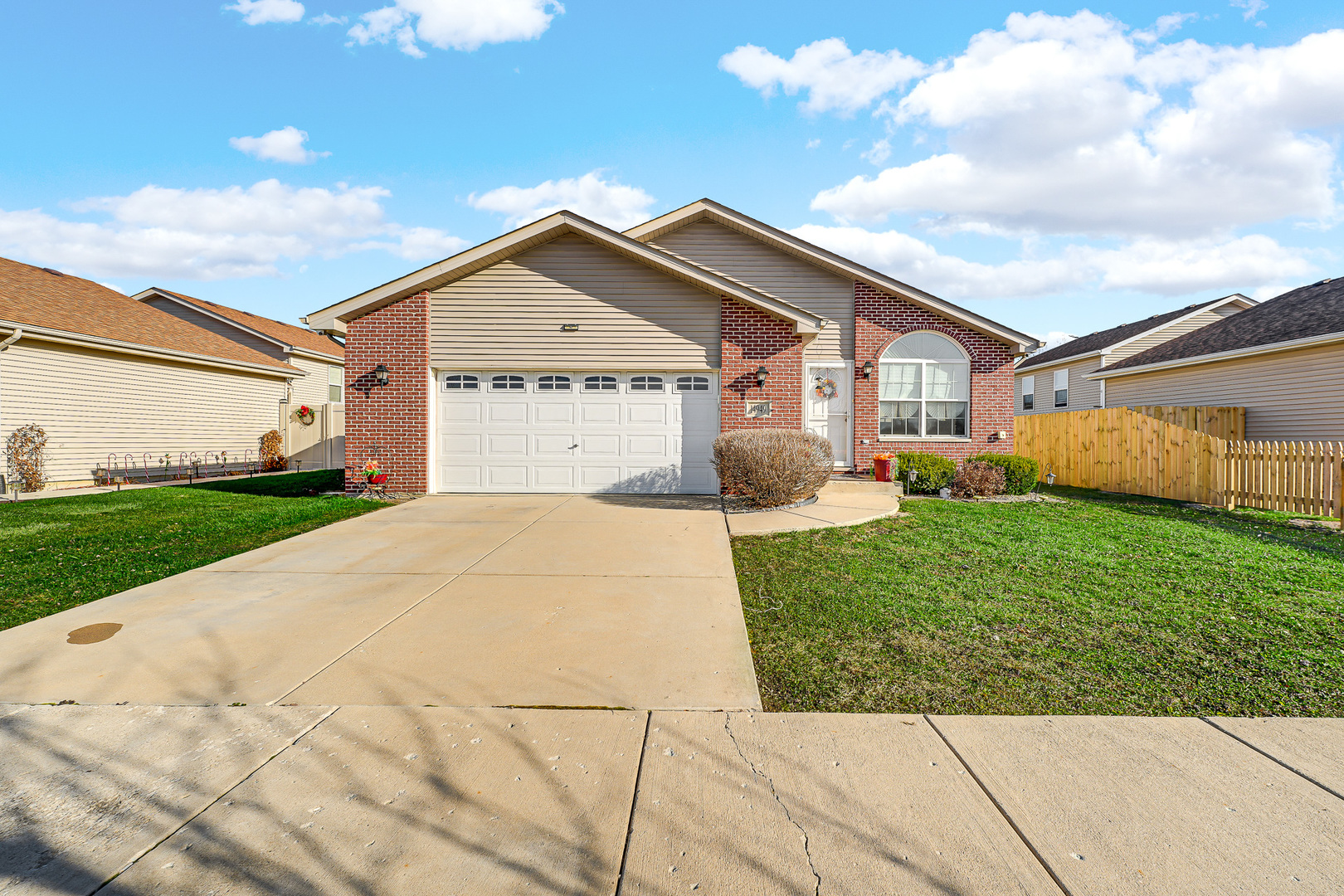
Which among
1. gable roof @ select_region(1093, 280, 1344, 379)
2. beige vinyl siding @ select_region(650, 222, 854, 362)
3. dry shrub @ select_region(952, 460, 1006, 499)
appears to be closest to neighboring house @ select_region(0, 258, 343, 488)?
→ beige vinyl siding @ select_region(650, 222, 854, 362)

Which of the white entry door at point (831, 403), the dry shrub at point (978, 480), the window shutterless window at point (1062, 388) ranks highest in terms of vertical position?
the window shutterless window at point (1062, 388)

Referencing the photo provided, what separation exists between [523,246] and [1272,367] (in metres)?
17.1

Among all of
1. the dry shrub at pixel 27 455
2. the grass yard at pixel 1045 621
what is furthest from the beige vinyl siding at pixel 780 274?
the dry shrub at pixel 27 455

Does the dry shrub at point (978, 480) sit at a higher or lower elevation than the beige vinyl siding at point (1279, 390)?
lower

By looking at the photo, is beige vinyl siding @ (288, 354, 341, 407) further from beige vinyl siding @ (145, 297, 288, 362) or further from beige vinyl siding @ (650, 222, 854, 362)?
beige vinyl siding @ (650, 222, 854, 362)

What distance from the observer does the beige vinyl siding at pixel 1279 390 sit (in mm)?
13312

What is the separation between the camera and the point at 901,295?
1325cm

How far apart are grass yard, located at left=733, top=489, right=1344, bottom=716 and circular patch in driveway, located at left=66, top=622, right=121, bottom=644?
4.56 metres

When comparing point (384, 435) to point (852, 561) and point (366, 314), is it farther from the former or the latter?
point (852, 561)

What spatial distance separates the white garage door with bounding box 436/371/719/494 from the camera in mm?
11609

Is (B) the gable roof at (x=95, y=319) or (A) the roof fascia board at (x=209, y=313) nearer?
(B) the gable roof at (x=95, y=319)

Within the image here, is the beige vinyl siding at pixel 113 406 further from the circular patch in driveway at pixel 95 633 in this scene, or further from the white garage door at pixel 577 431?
the circular patch in driveway at pixel 95 633

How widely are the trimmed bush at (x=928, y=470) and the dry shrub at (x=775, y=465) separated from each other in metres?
3.03

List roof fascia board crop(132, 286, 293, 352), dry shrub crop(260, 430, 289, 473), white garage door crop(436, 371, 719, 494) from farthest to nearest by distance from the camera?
roof fascia board crop(132, 286, 293, 352), dry shrub crop(260, 430, 289, 473), white garage door crop(436, 371, 719, 494)
